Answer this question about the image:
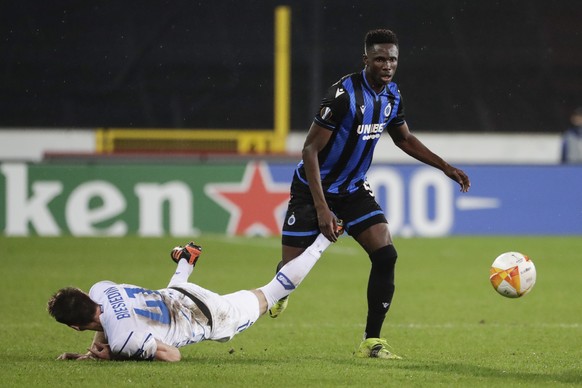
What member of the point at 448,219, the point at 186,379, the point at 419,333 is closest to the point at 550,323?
the point at 419,333

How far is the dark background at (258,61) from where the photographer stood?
22781 mm

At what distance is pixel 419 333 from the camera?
8805 millimetres

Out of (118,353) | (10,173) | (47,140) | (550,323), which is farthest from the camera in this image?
(47,140)

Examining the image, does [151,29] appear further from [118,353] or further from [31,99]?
[118,353]

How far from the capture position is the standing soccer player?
23.5 feet

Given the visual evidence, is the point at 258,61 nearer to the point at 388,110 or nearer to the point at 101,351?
the point at 388,110

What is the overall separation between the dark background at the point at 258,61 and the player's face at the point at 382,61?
15548mm

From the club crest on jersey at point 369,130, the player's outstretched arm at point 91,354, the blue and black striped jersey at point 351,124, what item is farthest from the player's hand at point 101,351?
the club crest on jersey at point 369,130

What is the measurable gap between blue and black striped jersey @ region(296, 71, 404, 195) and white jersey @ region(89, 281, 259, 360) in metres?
0.93

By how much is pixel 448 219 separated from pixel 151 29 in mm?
8841

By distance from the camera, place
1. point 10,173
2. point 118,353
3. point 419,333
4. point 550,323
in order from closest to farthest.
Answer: point 118,353 → point 419,333 → point 550,323 → point 10,173

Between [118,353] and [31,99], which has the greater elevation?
[31,99]

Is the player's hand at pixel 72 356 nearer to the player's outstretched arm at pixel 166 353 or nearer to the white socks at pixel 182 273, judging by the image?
the player's outstretched arm at pixel 166 353

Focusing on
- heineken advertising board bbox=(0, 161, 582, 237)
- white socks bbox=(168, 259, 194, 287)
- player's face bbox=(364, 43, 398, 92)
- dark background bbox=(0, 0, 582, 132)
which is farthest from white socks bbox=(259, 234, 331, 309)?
dark background bbox=(0, 0, 582, 132)
